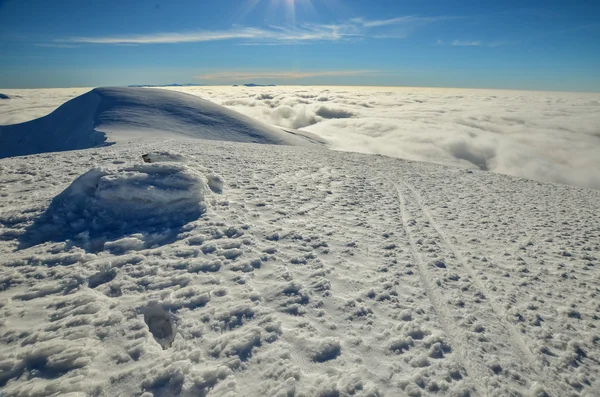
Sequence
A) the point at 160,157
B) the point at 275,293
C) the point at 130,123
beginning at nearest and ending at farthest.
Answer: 1. the point at 275,293
2. the point at 160,157
3. the point at 130,123

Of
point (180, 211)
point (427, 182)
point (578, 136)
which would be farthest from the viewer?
point (578, 136)

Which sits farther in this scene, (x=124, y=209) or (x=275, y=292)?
(x=124, y=209)

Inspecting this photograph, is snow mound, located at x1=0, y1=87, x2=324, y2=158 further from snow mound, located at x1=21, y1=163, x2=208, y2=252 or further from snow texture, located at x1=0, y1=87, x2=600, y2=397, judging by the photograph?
snow mound, located at x1=21, y1=163, x2=208, y2=252

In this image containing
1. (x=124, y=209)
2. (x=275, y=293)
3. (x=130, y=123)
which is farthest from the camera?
(x=130, y=123)

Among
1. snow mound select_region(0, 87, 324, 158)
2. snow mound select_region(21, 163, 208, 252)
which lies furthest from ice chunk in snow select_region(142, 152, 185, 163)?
snow mound select_region(0, 87, 324, 158)

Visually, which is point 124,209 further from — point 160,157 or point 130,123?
point 130,123

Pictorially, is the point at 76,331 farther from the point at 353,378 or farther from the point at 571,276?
the point at 571,276

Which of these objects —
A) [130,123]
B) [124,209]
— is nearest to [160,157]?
[124,209]

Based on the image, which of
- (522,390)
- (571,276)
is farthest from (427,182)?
(522,390)
